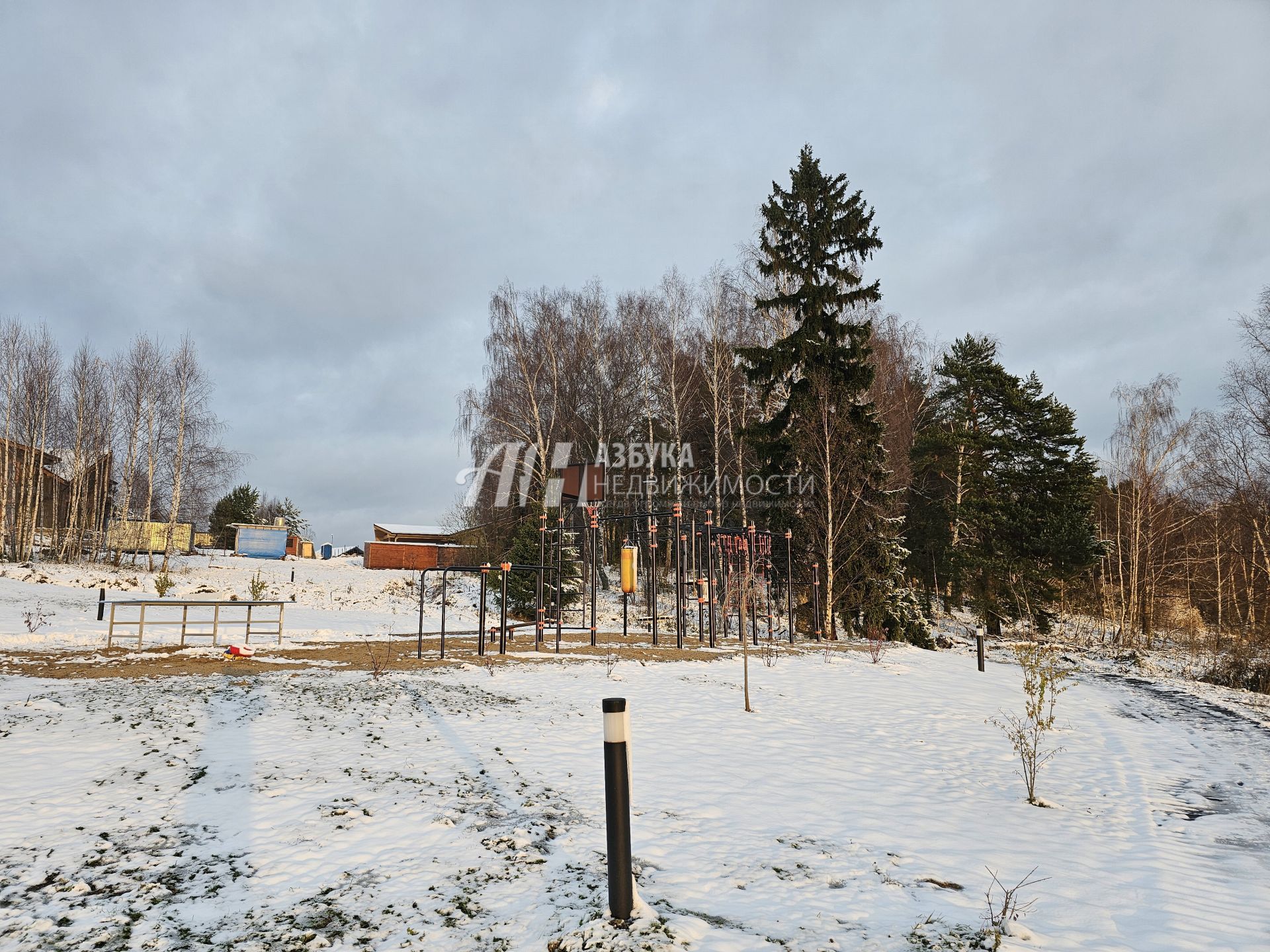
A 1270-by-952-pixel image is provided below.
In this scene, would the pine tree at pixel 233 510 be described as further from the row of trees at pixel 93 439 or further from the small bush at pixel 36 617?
the small bush at pixel 36 617

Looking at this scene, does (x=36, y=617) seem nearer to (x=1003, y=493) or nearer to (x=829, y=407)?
(x=829, y=407)

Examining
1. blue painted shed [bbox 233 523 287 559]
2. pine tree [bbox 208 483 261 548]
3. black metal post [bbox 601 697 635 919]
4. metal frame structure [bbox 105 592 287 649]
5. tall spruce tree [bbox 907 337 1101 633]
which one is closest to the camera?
black metal post [bbox 601 697 635 919]

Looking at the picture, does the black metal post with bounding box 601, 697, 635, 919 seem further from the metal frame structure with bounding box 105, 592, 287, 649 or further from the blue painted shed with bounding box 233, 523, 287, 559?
the blue painted shed with bounding box 233, 523, 287, 559

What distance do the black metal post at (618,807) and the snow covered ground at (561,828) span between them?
0.45 feet

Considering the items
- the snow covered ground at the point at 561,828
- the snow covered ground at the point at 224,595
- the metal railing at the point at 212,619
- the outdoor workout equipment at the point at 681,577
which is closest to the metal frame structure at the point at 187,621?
the metal railing at the point at 212,619

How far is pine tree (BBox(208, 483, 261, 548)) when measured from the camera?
4500 cm

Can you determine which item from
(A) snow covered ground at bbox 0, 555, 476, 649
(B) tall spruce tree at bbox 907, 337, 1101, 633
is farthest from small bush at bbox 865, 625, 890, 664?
(A) snow covered ground at bbox 0, 555, 476, 649

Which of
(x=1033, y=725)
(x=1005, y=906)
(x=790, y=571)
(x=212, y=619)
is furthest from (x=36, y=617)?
(x=1033, y=725)

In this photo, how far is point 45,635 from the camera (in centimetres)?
1284

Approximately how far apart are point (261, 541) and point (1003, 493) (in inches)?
1525

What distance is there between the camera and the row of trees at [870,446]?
18.8 metres

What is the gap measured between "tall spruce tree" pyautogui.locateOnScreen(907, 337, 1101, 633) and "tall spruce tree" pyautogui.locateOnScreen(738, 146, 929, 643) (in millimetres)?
5123

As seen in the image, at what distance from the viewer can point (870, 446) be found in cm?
1870

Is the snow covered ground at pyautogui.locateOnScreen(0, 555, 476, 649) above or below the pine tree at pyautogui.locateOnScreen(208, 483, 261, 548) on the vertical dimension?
below
